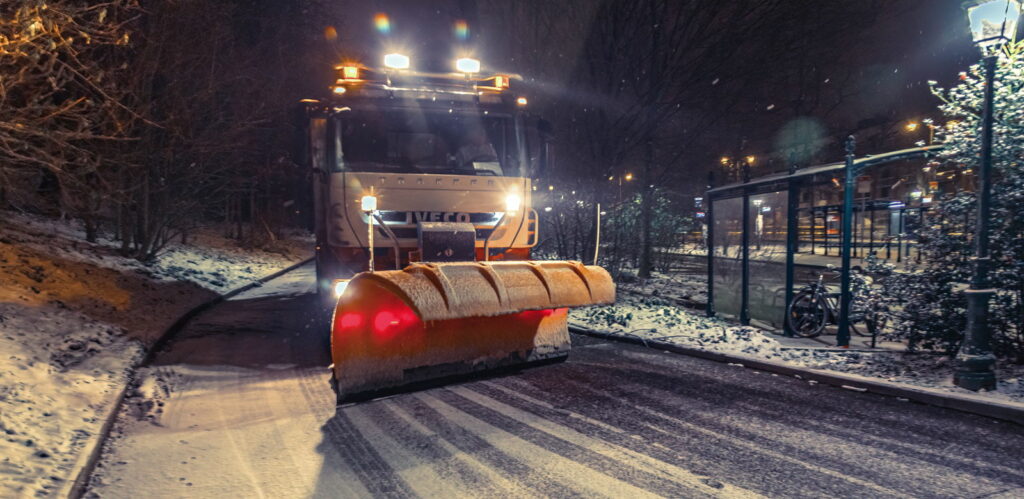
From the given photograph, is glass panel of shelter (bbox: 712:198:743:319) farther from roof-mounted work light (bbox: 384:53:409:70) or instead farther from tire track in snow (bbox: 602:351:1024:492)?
roof-mounted work light (bbox: 384:53:409:70)

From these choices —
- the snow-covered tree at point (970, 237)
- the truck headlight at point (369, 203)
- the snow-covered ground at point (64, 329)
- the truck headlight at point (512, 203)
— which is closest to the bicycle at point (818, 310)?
the snow-covered tree at point (970, 237)

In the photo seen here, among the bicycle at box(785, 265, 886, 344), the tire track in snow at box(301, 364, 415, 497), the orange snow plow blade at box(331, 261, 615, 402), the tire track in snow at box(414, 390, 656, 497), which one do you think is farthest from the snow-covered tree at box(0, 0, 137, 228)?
the bicycle at box(785, 265, 886, 344)

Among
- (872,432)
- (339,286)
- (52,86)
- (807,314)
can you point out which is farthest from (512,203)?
(52,86)

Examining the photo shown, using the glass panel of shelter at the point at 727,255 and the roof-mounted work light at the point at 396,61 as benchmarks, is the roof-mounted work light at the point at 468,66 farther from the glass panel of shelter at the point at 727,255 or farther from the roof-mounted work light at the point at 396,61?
the glass panel of shelter at the point at 727,255

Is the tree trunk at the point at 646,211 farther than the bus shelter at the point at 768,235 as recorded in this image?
Yes

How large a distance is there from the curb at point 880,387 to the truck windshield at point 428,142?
3603mm

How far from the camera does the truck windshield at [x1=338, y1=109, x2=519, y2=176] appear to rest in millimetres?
7309

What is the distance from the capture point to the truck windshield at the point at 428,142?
7309mm

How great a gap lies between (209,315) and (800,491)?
427 inches

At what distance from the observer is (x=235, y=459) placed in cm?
424

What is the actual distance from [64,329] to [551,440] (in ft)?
21.4

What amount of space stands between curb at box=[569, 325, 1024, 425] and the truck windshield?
360 centimetres

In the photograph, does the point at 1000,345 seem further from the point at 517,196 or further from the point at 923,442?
the point at 517,196

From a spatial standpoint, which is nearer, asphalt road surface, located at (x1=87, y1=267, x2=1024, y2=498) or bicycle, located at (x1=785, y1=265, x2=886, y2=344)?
asphalt road surface, located at (x1=87, y1=267, x2=1024, y2=498)
